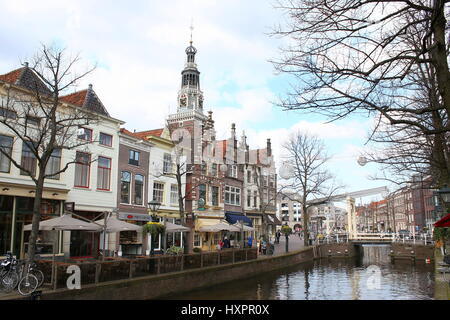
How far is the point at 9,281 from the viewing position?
13203 mm

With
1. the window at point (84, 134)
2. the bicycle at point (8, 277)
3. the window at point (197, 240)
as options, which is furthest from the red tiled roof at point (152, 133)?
the bicycle at point (8, 277)

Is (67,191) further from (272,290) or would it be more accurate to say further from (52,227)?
(272,290)

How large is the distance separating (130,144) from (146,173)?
2881mm

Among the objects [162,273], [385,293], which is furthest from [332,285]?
[162,273]

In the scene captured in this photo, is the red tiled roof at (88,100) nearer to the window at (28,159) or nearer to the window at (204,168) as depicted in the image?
the window at (28,159)

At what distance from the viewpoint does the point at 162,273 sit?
61.0 feet

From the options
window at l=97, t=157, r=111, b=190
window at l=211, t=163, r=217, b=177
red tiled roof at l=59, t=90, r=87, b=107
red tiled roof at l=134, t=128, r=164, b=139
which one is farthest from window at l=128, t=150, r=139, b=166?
window at l=211, t=163, r=217, b=177

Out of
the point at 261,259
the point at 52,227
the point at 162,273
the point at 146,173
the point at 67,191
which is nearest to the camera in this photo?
the point at 52,227

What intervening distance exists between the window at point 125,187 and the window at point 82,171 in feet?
10.6

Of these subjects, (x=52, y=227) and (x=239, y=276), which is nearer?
(x=52, y=227)

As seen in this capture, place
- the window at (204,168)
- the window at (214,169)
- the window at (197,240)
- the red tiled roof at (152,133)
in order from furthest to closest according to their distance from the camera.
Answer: the window at (214,169) → the window at (204,168) → the window at (197,240) → the red tiled roof at (152,133)

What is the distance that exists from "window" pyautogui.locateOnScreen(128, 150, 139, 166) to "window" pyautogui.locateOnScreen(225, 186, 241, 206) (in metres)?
15.1

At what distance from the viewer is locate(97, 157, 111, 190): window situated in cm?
2520

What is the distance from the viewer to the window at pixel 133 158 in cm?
2812
